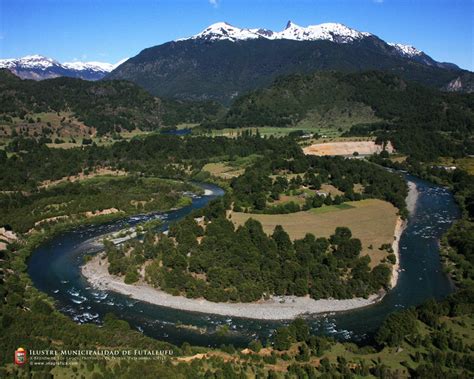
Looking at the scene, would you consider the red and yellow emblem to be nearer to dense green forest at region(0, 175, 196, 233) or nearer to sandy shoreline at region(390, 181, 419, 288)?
sandy shoreline at region(390, 181, 419, 288)

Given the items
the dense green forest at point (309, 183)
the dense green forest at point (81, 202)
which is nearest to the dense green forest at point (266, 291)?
the dense green forest at point (309, 183)

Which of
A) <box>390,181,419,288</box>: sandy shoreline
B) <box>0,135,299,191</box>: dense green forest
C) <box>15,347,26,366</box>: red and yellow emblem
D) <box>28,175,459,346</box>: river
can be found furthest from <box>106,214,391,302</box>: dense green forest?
<box>0,135,299,191</box>: dense green forest

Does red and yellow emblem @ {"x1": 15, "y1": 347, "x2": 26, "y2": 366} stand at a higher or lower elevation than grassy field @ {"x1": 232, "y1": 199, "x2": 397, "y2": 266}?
lower

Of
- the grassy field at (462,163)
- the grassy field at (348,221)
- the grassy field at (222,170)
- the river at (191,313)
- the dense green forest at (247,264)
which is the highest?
the grassy field at (462,163)

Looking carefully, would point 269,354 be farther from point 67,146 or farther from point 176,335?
point 67,146

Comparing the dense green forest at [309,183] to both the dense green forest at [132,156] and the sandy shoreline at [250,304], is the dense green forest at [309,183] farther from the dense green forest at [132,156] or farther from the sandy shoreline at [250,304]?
the sandy shoreline at [250,304]

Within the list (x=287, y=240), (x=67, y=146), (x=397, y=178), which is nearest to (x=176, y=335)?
(x=287, y=240)

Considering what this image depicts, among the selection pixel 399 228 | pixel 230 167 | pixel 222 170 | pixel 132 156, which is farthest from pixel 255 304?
pixel 132 156
